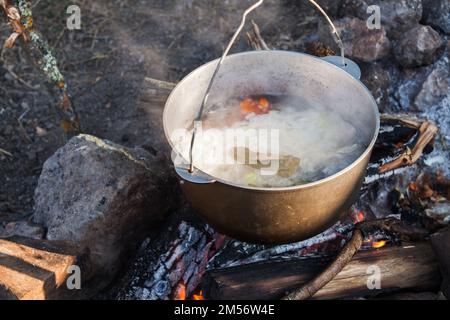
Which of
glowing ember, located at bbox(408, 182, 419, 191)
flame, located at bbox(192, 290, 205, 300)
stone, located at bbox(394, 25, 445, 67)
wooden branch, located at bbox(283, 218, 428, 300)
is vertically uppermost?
stone, located at bbox(394, 25, 445, 67)

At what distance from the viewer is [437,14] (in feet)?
12.8

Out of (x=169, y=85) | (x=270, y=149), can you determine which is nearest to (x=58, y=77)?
(x=169, y=85)

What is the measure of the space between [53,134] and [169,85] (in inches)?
49.5

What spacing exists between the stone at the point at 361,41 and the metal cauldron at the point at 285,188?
2.77 feet

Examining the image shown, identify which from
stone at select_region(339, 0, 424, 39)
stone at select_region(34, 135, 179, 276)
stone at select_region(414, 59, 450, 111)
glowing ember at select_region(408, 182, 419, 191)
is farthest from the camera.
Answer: stone at select_region(339, 0, 424, 39)

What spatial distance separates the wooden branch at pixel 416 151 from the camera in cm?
316

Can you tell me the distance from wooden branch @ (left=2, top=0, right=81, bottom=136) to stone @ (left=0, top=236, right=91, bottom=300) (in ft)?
3.96

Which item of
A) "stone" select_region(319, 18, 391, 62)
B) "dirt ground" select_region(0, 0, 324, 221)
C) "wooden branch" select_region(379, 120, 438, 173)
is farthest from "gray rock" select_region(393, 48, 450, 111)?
Answer: "dirt ground" select_region(0, 0, 324, 221)

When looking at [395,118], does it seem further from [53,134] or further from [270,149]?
[53,134]

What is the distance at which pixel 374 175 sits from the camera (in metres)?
3.20

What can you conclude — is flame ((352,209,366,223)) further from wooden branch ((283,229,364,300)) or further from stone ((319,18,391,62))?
stone ((319,18,391,62))

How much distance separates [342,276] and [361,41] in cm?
185

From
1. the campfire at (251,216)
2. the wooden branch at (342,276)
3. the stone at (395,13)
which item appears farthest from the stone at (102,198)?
the stone at (395,13)

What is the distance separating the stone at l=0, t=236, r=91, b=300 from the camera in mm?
2554
